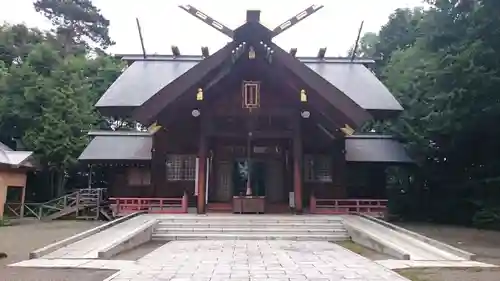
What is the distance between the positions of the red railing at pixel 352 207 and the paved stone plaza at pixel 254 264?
5.81 m

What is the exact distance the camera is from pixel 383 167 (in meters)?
21.5

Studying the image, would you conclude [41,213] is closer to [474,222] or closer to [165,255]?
[165,255]

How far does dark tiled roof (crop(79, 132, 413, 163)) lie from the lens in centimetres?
2086

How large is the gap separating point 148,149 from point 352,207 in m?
8.84

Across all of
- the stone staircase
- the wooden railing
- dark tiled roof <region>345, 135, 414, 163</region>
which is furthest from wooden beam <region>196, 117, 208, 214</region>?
the wooden railing

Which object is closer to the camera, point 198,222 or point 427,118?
point 198,222

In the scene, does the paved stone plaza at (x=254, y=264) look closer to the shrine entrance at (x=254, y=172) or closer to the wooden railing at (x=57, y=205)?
the shrine entrance at (x=254, y=172)

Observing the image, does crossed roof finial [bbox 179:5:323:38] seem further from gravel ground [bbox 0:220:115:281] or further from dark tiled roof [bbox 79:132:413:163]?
gravel ground [bbox 0:220:115:281]

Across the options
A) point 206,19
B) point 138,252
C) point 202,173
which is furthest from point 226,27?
point 138,252

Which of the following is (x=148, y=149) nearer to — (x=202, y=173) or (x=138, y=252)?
(x=202, y=173)

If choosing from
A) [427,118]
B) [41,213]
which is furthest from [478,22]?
[41,213]

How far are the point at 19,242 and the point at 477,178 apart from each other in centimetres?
1551

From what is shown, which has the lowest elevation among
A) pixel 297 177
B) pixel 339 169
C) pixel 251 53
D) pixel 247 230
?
pixel 247 230

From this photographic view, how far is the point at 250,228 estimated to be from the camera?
1431 cm
